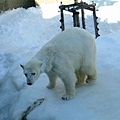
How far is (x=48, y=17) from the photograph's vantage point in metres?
10.0

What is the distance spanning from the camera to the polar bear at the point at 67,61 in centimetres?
320

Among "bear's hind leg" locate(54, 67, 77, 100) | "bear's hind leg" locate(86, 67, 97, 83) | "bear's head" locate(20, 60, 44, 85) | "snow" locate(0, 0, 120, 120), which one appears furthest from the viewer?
"bear's hind leg" locate(86, 67, 97, 83)

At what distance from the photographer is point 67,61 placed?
341 cm

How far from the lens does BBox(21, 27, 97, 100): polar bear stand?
10.5 feet

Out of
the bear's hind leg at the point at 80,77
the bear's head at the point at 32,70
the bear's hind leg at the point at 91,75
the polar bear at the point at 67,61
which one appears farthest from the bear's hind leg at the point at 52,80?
the bear's head at the point at 32,70

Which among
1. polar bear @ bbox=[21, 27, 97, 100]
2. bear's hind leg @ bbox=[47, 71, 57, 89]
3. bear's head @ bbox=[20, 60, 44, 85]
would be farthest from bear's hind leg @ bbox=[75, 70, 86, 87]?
bear's head @ bbox=[20, 60, 44, 85]

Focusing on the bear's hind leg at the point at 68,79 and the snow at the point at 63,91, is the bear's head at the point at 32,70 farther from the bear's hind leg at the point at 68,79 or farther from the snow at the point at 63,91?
the snow at the point at 63,91

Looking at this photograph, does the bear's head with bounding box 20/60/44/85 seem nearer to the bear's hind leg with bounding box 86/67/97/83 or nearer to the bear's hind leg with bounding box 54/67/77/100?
the bear's hind leg with bounding box 54/67/77/100

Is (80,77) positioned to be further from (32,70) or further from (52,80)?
(32,70)

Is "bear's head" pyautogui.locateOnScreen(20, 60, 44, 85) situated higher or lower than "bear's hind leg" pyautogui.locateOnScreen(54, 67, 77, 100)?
higher

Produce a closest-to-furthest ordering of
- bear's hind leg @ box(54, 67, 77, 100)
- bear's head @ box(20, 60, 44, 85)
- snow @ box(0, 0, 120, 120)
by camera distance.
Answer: bear's head @ box(20, 60, 44, 85) < snow @ box(0, 0, 120, 120) < bear's hind leg @ box(54, 67, 77, 100)

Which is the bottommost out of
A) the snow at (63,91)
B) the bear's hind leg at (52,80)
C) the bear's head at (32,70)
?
the snow at (63,91)

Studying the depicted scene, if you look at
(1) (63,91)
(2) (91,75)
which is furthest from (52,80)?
(2) (91,75)

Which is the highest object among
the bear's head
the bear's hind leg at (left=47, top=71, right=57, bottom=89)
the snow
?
the bear's head
